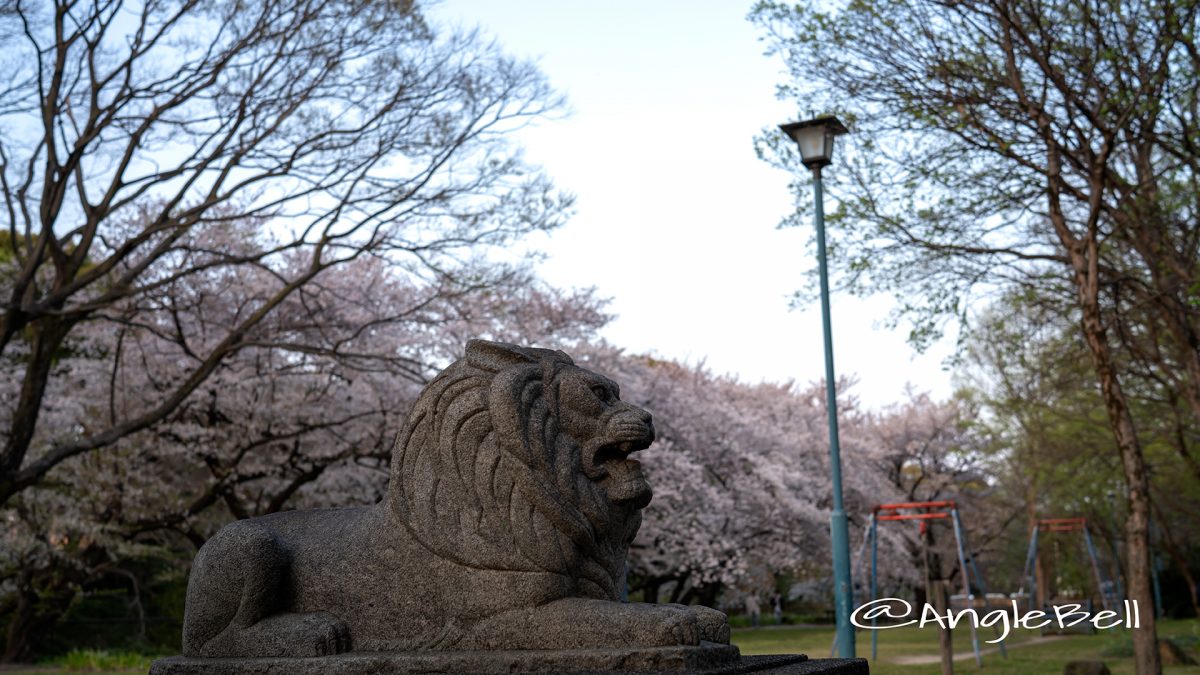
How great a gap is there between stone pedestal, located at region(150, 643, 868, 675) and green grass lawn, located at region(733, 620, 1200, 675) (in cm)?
1040

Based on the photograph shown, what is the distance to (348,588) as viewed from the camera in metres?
4.43

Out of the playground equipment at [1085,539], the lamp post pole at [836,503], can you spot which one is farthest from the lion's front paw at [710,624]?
the playground equipment at [1085,539]

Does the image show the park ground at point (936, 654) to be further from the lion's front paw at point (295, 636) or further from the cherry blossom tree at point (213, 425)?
the lion's front paw at point (295, 636)

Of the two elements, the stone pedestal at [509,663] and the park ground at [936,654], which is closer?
the stone pedestal at [509,663]

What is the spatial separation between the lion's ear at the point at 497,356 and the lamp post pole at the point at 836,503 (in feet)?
18.2

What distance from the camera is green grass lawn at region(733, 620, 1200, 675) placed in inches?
556

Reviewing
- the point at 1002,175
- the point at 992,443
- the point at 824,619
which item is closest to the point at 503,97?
the point at 1002,175

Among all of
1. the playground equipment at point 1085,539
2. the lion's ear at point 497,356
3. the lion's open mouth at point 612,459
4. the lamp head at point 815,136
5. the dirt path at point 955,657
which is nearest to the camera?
the lion's open mouth at point 612,459

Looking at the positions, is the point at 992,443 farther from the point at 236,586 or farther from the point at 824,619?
the point at 236,586

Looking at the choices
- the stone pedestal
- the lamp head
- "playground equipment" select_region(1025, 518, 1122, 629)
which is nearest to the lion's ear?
the stone pedestal

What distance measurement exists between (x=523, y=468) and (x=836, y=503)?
6286 mm

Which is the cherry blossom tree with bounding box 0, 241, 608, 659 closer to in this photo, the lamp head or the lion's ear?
the lamp head

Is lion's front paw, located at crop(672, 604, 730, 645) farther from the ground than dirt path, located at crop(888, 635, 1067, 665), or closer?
farther from the ground

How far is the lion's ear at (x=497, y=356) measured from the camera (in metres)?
4.42
